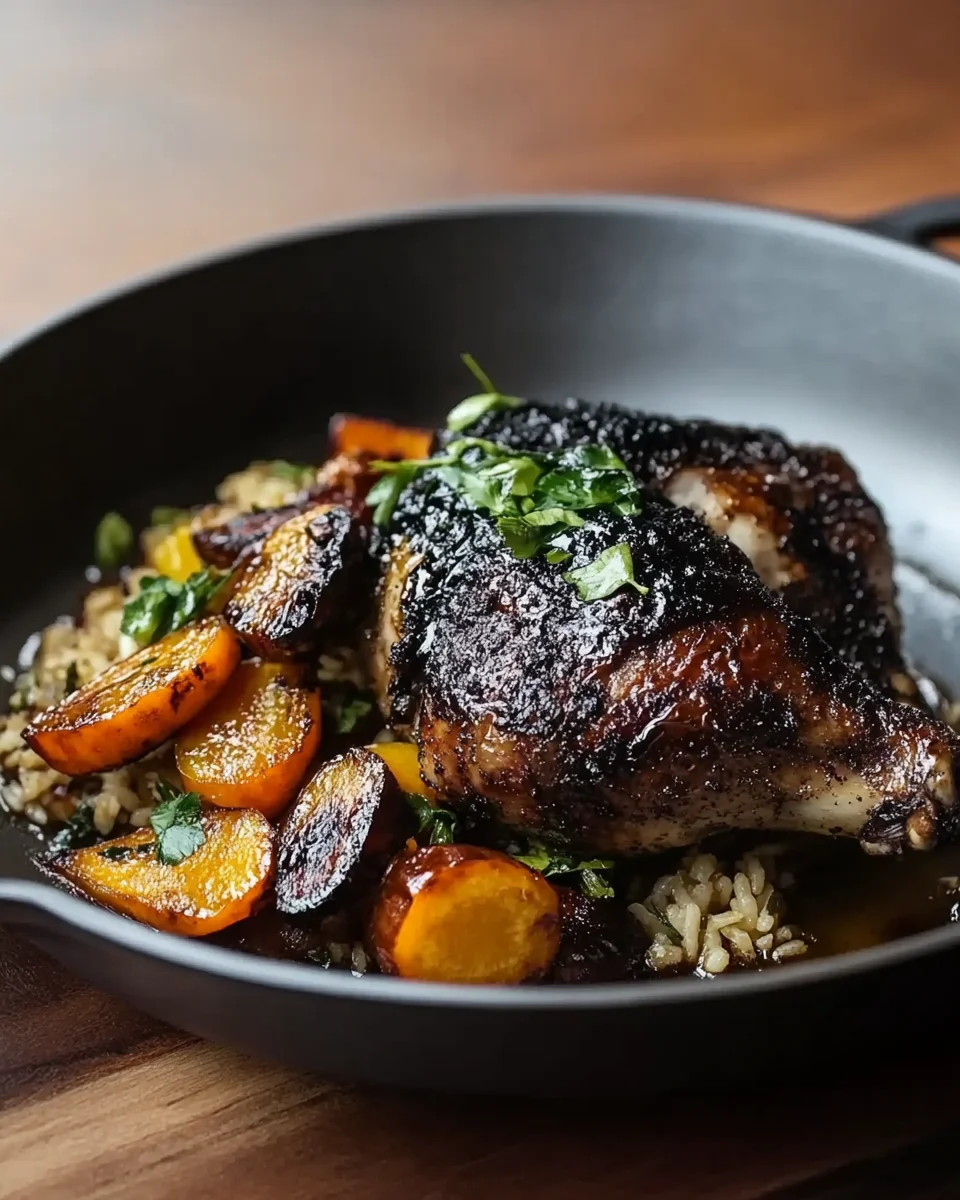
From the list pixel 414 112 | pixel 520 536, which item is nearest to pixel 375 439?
pixel 520 536

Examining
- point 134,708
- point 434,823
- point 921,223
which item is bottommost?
point 434,823

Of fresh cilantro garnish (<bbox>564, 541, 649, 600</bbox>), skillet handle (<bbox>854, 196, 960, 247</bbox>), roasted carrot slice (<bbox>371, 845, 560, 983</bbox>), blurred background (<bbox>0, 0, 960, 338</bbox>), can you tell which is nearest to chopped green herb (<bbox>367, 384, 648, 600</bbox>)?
fresh cilantro garnish (<bbox>564, 541, 649, 600</bbox>)

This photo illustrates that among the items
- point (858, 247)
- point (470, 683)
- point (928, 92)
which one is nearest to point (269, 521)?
point (470, 683)

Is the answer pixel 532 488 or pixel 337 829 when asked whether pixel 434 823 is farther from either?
pixel 532 488

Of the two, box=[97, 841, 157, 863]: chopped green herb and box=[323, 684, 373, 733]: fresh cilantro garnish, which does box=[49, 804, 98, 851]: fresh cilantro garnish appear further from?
box=[323, 684, 373, 733]: fresh cilantro garnish

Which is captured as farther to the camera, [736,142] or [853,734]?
[736,142]

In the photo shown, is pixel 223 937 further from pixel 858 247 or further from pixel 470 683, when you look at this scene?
pixel 858 247
